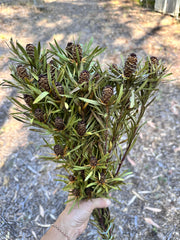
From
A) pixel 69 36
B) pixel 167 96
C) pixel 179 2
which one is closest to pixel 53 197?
pixel 167 96

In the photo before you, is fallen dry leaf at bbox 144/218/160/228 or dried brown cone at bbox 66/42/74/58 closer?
dried brown cone at bbox 66/42/74/58

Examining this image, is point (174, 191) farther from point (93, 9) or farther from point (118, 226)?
point (93, 9)

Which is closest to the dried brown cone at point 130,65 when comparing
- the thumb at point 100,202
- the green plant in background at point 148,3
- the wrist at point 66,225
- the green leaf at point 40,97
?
the green leaf at point 40,97

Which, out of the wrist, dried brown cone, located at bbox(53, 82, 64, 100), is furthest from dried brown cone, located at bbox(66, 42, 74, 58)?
the wrist

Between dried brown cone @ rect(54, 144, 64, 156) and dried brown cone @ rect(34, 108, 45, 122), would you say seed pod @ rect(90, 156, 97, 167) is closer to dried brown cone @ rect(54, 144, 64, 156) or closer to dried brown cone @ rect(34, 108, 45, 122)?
dried brown cone @ rect(54, 144, 64, 156)

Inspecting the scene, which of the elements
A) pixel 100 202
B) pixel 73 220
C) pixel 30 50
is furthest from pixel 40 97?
pixel 73 220
